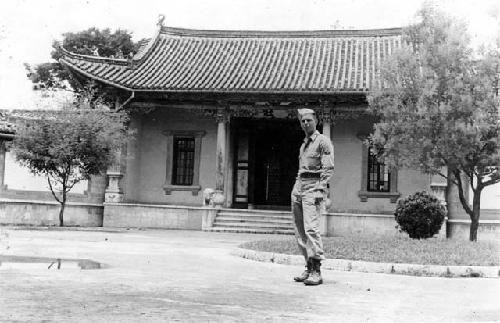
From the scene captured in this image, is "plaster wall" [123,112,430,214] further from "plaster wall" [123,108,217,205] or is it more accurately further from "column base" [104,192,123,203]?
"column base" [104,192,123,203]

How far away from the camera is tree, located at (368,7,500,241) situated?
1283cm

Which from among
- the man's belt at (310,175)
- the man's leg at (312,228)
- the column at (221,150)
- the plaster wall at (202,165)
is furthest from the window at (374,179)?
the man's leg at (312,228)

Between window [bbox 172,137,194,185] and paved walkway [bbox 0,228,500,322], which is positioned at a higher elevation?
window [bbox 172,137,194,185]

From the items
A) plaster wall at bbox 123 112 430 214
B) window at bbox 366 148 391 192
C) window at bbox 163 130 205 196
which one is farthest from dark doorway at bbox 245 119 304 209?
window at bbox 366 148 391 192

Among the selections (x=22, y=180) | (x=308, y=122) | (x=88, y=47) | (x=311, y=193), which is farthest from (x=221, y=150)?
(x=88, y=47)

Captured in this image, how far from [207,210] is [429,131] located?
8.17 metres

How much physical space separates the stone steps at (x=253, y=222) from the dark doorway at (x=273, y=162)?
250 cm

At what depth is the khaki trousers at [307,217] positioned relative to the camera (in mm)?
6828

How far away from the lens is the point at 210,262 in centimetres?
898

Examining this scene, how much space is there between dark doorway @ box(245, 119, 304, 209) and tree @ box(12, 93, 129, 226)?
6.26 meters

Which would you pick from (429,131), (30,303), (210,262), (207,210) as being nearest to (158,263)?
(210,262)

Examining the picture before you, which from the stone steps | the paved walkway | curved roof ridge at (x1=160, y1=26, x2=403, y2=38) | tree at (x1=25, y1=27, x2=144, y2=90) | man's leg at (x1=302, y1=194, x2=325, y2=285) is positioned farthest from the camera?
tree at (x1=25, y1=27, x2=144, y2=90)

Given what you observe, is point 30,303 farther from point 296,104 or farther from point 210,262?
point 296,104

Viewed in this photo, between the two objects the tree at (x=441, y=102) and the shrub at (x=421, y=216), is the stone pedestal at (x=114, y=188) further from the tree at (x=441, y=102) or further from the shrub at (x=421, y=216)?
the shrub at (x=421, y=216)
